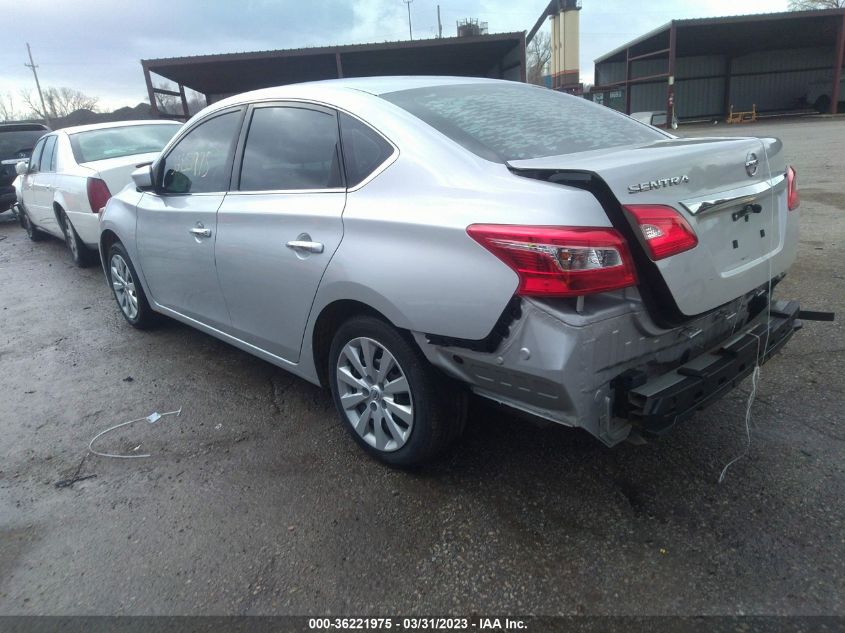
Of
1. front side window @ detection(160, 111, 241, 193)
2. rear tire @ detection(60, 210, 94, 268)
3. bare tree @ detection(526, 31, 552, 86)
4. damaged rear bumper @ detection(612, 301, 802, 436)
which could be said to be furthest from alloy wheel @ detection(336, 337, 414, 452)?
bare tree @ detection(526, 31, 552, 86)

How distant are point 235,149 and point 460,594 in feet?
8.59

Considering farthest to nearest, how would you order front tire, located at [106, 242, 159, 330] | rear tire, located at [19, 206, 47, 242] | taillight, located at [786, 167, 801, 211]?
rear tire, located at [19, 206, 47, 242] → front tire, located at [106, 242, 159, 330] → taillight, located at [786, 167, 801, 211]

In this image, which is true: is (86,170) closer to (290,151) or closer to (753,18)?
(290,151)

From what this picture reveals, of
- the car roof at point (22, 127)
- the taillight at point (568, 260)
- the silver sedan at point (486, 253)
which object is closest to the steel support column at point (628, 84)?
the car roof at point (22, 127)

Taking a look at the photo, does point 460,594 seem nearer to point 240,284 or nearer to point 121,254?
point 240,284

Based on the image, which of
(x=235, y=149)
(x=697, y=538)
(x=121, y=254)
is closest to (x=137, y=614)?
(x=697, y=538)

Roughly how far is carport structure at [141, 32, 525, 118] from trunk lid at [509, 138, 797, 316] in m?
18.2

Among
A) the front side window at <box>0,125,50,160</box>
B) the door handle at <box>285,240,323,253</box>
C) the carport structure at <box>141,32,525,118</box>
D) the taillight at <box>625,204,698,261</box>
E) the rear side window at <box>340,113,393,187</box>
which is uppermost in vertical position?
the carport structure at <box>141,32,525,118</box>

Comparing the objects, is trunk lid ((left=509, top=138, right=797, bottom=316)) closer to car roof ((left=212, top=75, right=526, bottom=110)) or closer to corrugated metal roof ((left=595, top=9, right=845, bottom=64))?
car roof ((left=212, top=75, right=526, bottom=110))

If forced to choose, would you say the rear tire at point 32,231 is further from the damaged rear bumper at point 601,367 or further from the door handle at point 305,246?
the damaged rear bumper at point 601,367

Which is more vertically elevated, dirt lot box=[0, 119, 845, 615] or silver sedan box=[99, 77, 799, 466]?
silver sedan box=[99, 77, 799, 466]

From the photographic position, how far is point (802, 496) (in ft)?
8.04

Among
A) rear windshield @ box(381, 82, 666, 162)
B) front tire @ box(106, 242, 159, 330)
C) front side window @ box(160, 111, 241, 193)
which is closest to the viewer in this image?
rear windshield @ box(381, 82, 666, 162)

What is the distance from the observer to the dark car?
40.1 feet
